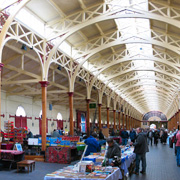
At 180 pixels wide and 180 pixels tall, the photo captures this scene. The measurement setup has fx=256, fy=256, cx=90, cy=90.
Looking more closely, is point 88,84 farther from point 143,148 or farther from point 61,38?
point 143,148

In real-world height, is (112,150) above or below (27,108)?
below

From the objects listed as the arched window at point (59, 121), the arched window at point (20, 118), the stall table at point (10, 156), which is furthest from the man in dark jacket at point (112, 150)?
the arched window at point (59, 121)

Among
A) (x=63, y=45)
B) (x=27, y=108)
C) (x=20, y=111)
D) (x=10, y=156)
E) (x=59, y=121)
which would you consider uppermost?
(x=63, y=45)

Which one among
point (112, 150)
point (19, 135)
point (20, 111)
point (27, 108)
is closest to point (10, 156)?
point (19, 135)

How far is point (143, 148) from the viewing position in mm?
9922

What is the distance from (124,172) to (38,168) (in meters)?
5.01

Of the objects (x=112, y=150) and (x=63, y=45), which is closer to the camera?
(x=112, y=150)

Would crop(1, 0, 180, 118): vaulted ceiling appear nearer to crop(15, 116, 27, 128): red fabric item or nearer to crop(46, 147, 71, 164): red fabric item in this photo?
crop(15, 116, 27, 128): red fabric item

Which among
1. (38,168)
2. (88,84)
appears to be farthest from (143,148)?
(88,84)

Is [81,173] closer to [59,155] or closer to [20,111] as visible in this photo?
[59,155]

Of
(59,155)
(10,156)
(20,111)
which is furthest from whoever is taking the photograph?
(20,111)

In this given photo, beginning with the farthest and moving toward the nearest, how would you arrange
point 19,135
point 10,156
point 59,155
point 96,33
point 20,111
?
point 20,111, point 96,33, point 19,135, point 59,155, point 10,156

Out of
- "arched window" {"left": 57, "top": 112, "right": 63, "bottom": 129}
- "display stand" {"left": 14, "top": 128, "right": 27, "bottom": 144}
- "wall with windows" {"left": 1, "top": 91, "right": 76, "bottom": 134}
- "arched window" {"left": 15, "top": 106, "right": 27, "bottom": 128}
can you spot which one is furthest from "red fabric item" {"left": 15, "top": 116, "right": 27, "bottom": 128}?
"arched window" {"left": 57, "top": 112, "right": 63, "bottom": 129}

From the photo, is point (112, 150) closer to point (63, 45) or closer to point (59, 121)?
point (63, 45)
